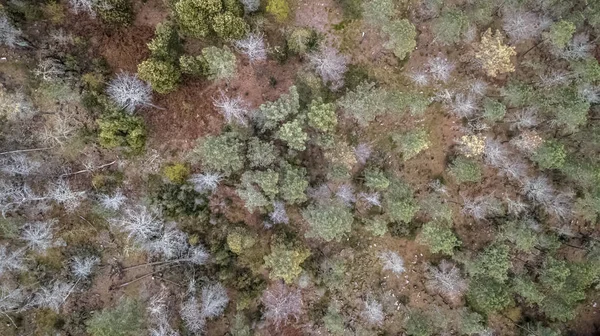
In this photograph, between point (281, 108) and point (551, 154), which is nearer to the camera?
point (281, 108)

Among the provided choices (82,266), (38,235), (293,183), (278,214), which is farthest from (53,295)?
(293,183)

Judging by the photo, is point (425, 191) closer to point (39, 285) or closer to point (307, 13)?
point (307, 13)

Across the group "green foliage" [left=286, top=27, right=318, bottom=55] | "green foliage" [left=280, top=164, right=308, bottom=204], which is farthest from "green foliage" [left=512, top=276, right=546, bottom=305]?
"green foliage" [left=286, top=27, right=318, bottom=55]

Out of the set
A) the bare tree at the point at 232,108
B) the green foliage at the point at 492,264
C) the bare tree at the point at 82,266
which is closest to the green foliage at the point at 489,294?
the green foliage at the point at 492,264

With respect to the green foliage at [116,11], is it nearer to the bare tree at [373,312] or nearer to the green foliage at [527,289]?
the bare tree at [373,312]

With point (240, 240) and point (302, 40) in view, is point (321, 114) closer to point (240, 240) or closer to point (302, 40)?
point (302, 40)

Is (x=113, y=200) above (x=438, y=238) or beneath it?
beneath
